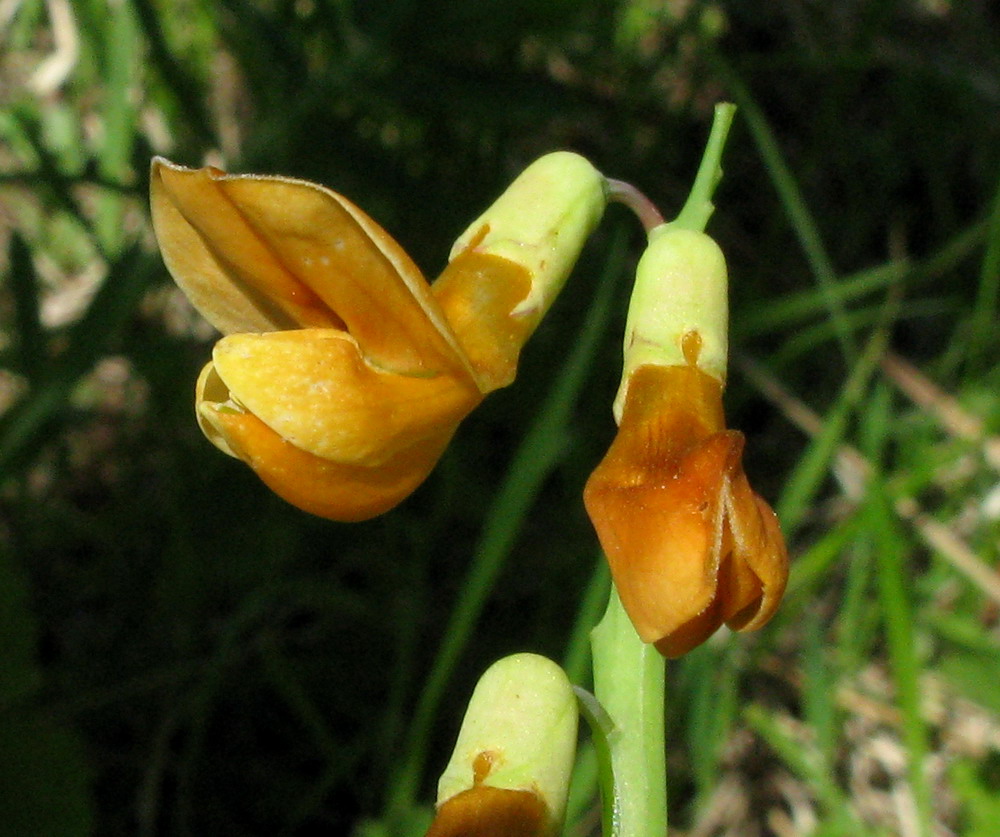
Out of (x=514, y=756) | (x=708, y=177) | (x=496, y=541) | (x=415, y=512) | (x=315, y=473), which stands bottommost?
(x=415, y=512)

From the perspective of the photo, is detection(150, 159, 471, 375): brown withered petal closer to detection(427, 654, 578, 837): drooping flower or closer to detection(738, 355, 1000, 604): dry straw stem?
detection(427, 654, 578, 837): drooping flower

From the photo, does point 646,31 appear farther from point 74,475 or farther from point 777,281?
point 74,475

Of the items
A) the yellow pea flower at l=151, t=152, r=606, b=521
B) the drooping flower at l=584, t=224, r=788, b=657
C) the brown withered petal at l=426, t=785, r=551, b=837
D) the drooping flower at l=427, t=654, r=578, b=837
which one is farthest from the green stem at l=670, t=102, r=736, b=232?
the brown withered petal at l=426, t=785, r=551, b=837

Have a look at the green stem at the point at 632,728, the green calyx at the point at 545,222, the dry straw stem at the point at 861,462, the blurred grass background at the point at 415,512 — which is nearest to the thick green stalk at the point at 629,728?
the green stem at the point at 632,728

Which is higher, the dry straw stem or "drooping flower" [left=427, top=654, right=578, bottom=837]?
"drooping flower" [left=427, top=654, right=578, bottom=837]

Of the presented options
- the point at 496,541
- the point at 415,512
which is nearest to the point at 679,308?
the point at 496,541

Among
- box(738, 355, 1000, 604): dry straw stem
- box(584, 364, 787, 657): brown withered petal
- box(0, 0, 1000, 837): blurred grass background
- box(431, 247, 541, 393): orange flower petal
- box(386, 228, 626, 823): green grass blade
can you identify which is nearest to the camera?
box(584, 364, 787, 657): brown withered petal

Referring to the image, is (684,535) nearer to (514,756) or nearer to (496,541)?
(514,756)
